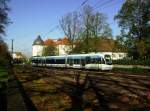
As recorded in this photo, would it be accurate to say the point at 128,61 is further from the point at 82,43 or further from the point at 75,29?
the point at 75,29

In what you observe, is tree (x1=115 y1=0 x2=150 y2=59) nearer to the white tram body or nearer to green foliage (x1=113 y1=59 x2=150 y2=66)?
green foliage (x1=113 y1=59 x2=150 y2=66)

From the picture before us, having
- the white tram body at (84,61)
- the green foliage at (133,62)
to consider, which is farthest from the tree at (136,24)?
the white tram body at (84,61)

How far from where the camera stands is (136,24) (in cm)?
6938

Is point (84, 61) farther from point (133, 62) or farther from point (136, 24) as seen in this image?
point (136, 24)

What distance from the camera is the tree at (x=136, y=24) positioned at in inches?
2645

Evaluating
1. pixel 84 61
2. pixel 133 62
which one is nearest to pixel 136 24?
pixel 133 62

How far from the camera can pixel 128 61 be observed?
6506 centimetres

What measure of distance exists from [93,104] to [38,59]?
254 feet

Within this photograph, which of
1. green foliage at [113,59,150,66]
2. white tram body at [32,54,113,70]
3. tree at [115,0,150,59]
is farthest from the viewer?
tree at [115,0,150,59]

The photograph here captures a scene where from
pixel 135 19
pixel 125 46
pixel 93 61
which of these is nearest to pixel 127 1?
pixel 135 19

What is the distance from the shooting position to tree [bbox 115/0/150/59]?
67188 millimetres

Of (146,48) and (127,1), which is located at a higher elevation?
(127,1)

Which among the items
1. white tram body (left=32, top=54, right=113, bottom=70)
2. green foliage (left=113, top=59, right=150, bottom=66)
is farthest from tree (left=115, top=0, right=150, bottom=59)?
white tram body (left=32, top=54, right=113, bottom=70)

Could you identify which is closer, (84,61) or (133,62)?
(84,61)
